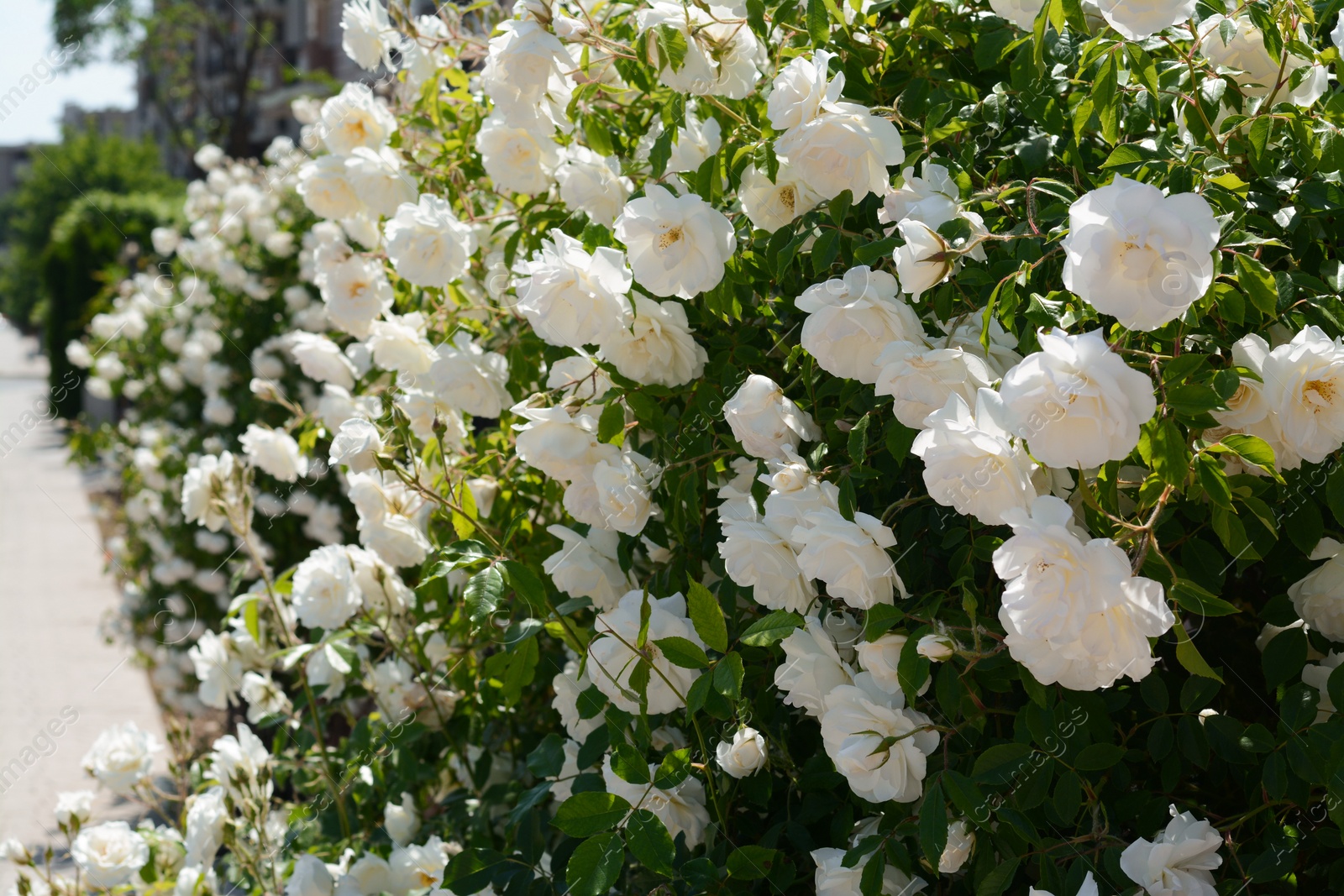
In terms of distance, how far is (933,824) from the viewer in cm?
112

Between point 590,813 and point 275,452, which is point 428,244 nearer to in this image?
point 275,452

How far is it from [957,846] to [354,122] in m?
1.66

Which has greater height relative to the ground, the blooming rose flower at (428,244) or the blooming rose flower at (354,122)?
the blooming rose flower at (354,122)

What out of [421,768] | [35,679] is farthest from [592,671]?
[35,679]

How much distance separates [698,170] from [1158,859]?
38.4 inches

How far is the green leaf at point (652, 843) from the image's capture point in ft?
4.04

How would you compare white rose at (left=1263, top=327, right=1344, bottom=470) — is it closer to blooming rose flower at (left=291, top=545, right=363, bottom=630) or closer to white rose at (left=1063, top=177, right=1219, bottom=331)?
white rose at (left=1063, top=177, right=1219, bottom=331)

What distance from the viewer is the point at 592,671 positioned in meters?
1.47

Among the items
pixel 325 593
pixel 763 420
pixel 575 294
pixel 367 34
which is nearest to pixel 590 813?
pixel 763 420

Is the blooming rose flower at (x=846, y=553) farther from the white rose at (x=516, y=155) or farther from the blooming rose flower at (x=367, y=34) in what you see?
the blooming rose flower at (x=367, y=34)
